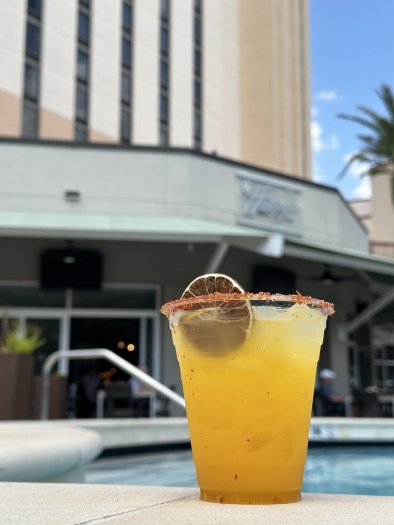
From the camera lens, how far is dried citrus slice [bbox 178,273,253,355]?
1.41 meters

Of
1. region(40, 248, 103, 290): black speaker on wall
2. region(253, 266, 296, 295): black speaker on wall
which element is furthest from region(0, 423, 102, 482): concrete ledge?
region(253, 266, 296, 295): black speaker on wall

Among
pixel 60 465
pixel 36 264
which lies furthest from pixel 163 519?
pixel 36 264

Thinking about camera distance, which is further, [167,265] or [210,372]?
[167,265]

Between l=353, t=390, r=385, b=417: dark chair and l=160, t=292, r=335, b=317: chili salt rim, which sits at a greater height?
l=160, t=292, r=335, b=317: chili salt rim

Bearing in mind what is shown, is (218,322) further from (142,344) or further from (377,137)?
(377,137)

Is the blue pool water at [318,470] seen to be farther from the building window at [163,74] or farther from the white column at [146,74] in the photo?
the building window at [163,74]

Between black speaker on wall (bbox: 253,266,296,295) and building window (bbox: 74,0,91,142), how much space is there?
451 inches

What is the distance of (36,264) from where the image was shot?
12.4m

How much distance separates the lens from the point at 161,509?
4.03ft

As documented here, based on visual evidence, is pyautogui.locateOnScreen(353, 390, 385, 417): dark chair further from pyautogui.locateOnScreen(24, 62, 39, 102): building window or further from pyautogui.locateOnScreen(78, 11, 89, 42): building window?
pyautogui.locateOnScreen(78, 11, 89, 42): building window

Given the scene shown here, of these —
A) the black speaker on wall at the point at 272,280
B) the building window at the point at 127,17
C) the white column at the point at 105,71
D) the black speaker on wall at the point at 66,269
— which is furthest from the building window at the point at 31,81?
the black speaker on wall at the point at 272,280

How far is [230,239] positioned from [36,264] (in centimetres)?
436

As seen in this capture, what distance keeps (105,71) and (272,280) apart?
1345cm

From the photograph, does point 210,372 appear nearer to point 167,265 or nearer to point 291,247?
point 291,247
